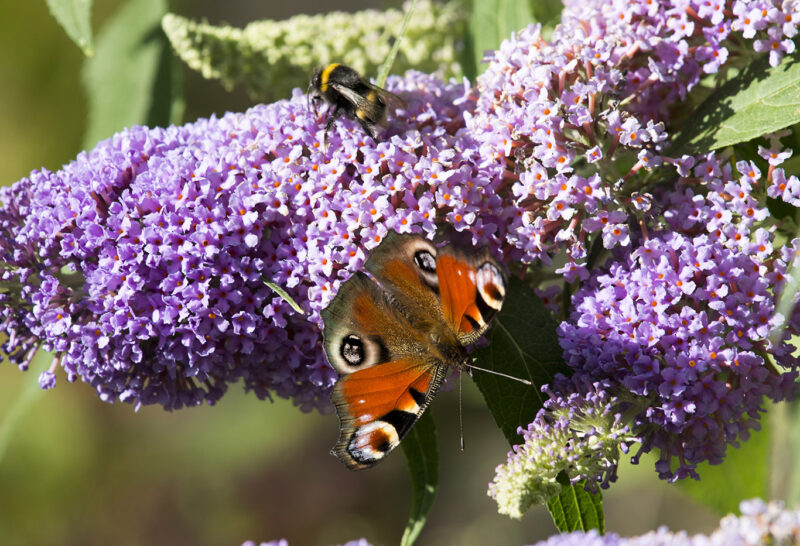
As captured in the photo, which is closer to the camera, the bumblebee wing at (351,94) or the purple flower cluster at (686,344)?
the purple flower cluster at (686,344)

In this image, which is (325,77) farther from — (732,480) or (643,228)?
(732,480)

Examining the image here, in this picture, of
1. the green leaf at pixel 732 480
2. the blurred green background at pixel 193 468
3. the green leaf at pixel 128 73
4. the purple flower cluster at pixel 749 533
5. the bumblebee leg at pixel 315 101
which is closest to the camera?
the purple flower cluster at pixel 749 533

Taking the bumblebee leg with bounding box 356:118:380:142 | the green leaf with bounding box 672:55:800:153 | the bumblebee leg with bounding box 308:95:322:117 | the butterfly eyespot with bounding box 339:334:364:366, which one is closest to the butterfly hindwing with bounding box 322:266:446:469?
the butterfly eyespot with bounding box 339:334:364:366

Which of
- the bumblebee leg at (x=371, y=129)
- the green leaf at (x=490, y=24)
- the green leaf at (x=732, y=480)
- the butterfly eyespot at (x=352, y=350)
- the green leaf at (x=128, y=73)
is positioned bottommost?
the green leaf at (x=732, y=480)

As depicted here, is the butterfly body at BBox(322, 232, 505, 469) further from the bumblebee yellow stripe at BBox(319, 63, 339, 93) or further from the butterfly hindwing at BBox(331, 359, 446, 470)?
the bumblebee yellow stripe at BBox(319, 63, 339, 93)

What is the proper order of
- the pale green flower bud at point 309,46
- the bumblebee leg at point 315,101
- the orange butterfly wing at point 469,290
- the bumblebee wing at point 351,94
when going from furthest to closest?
the pale green flower bud at point 309,46
the bumblebee leg at point 315,101
the bumblebee wing at point 351,94
the orange butterfly wing at point 469,290

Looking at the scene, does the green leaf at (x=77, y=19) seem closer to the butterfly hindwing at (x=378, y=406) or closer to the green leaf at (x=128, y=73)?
the green leaf at (x=128, y=73)

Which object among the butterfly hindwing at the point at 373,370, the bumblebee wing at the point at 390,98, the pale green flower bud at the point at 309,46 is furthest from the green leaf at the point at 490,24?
the butterfly hindwing at the point at 373,370

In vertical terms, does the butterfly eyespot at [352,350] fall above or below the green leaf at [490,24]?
below

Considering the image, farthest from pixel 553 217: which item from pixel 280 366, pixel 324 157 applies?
pixel 280 366
